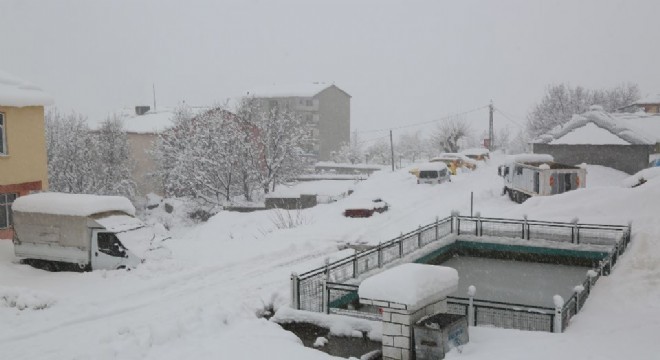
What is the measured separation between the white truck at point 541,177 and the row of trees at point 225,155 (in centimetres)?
2407

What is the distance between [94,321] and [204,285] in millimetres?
4121

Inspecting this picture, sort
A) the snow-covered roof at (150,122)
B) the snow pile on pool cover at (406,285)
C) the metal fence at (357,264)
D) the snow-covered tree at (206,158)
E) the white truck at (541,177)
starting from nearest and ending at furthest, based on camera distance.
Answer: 1. the snow pile on pool cover at (406,285)
2. the metal fence at (357,264)
3. the white truck at (541,177)
4. the snow-covered tree at (206,158)
5. the snow-covered roof at (150,122)

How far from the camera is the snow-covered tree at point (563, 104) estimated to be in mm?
92438

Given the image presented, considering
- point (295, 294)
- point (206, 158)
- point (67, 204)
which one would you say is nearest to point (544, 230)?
point (295, 294)

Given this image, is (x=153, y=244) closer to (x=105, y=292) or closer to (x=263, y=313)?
(x=105, y=292)

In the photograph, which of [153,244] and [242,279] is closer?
[242,279]

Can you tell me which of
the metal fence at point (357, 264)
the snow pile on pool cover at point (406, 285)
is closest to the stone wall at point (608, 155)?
the metal fence at point (357, 264)

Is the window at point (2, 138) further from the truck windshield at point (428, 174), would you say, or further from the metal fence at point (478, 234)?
the truck windshield at point (428, 174)

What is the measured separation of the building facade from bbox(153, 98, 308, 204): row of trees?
107 ft

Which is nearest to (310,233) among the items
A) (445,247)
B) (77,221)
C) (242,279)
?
(445,247)

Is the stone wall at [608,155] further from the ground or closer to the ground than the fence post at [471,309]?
further from the ground

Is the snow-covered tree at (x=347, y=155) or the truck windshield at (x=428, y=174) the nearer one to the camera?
the truck windshield at (x=428, y=174)

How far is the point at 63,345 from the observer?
512 inches

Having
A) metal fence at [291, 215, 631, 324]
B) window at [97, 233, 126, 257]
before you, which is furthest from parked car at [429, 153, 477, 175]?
window at [97, 233, 126, 257]
